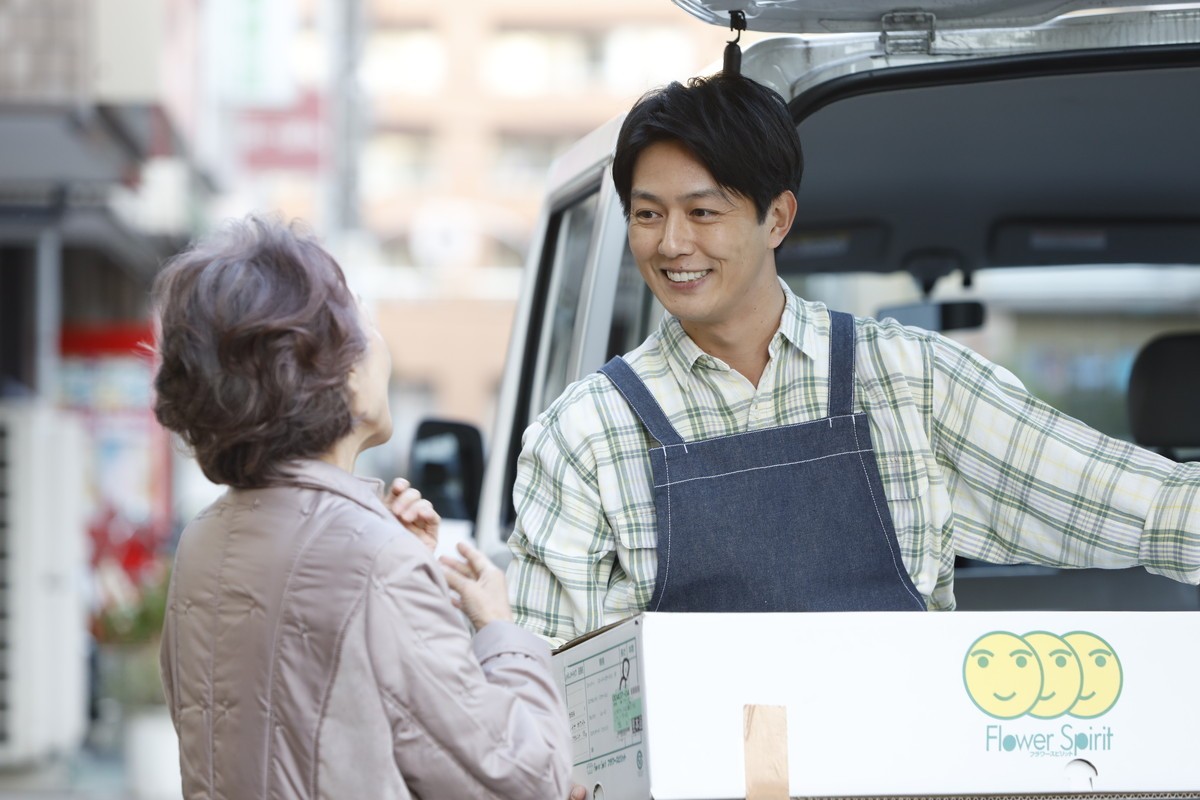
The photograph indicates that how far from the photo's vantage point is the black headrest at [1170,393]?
13.6ft

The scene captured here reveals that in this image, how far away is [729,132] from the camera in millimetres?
2564

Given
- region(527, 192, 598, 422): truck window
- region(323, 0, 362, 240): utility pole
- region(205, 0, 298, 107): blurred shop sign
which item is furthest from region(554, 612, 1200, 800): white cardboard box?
region(323, 0, 362, 240): utility pole

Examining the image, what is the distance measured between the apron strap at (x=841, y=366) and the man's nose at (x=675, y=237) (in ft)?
0.86

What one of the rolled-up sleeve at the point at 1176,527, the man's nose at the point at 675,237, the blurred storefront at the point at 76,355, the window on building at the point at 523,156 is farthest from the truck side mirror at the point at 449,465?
the window on building at the point at 523,156

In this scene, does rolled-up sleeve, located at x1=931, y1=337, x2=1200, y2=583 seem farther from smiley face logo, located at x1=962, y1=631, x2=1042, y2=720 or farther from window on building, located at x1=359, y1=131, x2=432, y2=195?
window on building, located at x1=359, y1=131, x2=432, y2=195

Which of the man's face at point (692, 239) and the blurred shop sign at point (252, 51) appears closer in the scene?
the man's face at point (692, 239)

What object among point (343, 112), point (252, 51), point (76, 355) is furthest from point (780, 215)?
point (343, 112)

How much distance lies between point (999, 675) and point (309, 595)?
795 mm

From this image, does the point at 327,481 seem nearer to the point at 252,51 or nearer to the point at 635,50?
the point at 252,51

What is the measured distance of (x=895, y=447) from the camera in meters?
2.60

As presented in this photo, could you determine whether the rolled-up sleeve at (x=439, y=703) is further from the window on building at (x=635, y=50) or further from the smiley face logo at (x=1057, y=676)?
the window on building at (x=635, y=50)

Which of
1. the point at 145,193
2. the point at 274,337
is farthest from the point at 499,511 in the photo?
the point at 145,193

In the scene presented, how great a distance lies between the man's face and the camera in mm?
2566

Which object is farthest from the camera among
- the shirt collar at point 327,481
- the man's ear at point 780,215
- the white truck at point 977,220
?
the white truck at point 977,220
